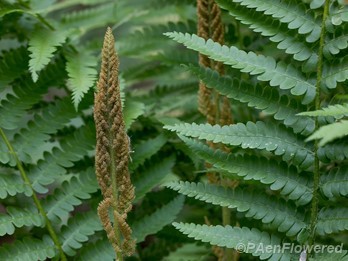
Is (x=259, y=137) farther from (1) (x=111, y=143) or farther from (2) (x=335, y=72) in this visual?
(1) (x=111, y=143)

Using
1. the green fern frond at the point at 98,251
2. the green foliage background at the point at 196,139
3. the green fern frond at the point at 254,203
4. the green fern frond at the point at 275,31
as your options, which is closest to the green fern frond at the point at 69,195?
the green foliage background at the point at 196,139

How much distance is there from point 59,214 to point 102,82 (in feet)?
1.83

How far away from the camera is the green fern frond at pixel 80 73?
5.91 feet

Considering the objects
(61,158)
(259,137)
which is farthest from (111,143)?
(61,158)

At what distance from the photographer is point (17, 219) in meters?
1.78

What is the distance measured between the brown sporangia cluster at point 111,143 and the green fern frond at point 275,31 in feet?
1.29

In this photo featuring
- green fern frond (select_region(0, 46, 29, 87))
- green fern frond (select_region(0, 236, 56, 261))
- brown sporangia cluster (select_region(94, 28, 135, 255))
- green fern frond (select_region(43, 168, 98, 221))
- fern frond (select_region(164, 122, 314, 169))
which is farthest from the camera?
green fern frond (select_region(0, 46, 29, 87))

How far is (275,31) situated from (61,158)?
2.40 ft

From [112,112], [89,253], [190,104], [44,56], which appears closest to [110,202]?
[112,112]

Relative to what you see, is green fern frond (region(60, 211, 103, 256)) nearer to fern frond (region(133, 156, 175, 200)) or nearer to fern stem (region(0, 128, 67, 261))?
fern stem (region(0, 128, 67, 261))

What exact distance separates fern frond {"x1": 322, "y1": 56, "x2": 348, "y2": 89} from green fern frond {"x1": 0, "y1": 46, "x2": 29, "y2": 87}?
0.93 meters

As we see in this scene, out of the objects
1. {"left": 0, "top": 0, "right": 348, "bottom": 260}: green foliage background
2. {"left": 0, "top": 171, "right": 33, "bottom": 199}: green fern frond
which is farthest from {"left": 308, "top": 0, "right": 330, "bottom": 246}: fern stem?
{"left": 0, "top": 171, "right": 33, "bottom": 199}: green fern frond

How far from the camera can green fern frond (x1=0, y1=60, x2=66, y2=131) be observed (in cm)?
193

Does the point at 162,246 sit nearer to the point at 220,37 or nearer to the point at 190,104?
the point at 190,104
